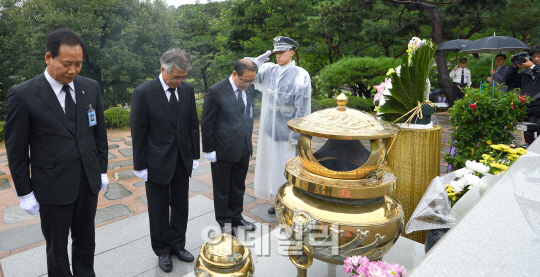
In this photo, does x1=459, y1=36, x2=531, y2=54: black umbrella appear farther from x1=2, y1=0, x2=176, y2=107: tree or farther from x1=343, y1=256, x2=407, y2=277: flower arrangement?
x1=2, y1=0, x2=176, y2=107: tree

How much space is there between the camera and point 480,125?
2.87 m

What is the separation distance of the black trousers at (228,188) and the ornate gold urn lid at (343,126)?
172 centimetres

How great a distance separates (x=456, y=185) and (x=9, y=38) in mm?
15016

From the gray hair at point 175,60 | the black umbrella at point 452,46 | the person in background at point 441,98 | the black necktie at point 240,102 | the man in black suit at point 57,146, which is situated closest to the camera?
the man in black suit at point 57,146

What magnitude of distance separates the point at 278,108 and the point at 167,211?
5.30 feet

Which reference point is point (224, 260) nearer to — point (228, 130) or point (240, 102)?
point (228, 130)

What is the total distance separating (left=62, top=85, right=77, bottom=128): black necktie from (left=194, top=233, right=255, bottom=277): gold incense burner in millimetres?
1393

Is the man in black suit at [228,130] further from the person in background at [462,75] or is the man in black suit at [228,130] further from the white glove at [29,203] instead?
the person in background at [462,75]

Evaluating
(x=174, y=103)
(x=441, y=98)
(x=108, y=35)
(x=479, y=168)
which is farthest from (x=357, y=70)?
(x=108, y=35)

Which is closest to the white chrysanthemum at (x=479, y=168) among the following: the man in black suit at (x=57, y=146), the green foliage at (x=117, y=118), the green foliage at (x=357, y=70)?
the man in black suit at (x=57, y=146)

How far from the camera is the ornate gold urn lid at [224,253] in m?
1.18

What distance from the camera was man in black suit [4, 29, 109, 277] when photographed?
6.24 feet

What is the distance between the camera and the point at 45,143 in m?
1.98

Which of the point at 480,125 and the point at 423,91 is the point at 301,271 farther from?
the point at 480,125
